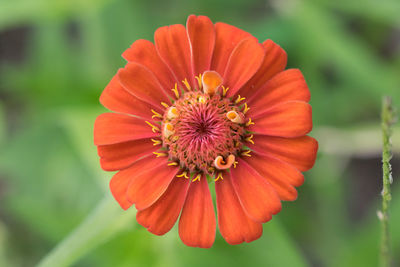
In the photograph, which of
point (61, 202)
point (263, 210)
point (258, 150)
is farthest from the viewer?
point (61, 202)

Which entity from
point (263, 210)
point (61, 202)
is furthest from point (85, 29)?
point (263, 210)

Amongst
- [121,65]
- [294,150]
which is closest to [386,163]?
[294,150]

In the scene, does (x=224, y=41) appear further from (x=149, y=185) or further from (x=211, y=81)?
(x=149, y=185)

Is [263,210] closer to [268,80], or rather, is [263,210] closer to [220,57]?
[268,80]

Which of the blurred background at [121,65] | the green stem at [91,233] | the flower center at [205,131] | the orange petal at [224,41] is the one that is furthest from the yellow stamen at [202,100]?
the blurred background at [121,65]

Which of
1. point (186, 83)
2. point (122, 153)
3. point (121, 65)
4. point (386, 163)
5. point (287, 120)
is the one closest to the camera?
point (386, 163)

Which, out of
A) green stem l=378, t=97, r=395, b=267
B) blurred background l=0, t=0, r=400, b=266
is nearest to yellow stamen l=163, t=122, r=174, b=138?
green stem l=378, t=97, r=395, b=267
